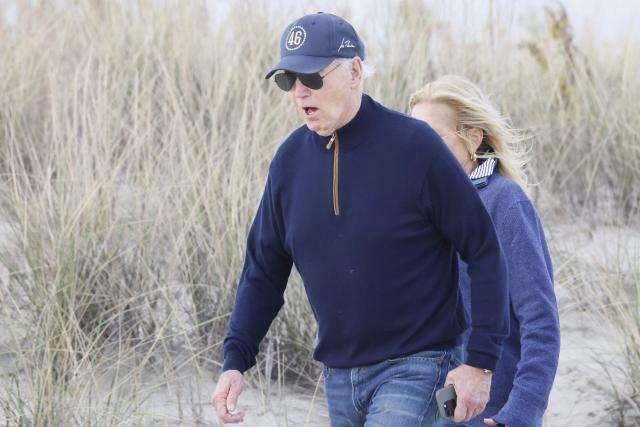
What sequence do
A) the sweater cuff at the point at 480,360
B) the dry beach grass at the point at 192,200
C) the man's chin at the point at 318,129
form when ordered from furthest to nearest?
1. the dry beach grass at the point at 192,200
2. the man's chin at the point at 318,129
3. the sweater cuff at the point at 480,360

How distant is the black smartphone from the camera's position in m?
2.55

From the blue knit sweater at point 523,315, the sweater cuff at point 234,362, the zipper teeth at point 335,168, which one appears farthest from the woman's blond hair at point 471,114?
the sweater cuff at point 234,362

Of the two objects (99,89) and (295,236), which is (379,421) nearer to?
(295,236)

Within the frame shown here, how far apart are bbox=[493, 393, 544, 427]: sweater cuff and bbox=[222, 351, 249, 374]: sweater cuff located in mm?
657

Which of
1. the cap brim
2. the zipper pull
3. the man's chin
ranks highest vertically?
the cap brim

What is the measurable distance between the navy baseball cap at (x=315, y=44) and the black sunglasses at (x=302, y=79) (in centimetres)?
2

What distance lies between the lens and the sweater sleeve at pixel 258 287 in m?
2.87

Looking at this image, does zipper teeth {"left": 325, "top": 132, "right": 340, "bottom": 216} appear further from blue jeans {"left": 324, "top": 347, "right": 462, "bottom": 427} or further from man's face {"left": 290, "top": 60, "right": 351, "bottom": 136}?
blue jeans {"left": 324, "top": 347, "right": 462, "bottom": 427}

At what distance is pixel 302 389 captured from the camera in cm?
492

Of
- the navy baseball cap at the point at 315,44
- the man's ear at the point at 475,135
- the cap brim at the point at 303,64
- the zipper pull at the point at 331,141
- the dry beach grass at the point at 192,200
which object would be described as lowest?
the dry beach grass at the point at 192,200

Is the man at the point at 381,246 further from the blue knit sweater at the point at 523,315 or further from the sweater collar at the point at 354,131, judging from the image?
the blue knit sweater at the point at 523,315
